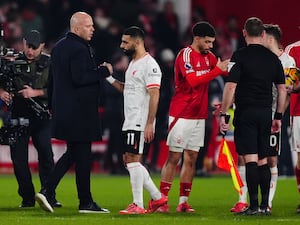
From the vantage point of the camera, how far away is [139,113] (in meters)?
15.4

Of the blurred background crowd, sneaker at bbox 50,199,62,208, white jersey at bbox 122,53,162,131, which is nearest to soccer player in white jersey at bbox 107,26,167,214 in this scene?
white jersey at bbox 122,53,162,131

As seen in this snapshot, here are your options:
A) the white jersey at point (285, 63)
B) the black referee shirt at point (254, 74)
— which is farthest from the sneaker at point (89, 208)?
the white jersey at point (285, 63)

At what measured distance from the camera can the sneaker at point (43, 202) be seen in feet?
50.0

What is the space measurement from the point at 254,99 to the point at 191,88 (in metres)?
1.19

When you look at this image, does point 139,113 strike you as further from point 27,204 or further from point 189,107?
point 27,204

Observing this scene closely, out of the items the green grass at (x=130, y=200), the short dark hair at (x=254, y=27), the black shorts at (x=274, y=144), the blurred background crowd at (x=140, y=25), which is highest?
the blurred background crowd at (x=140, y=25)

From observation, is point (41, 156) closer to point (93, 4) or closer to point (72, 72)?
point (72, 72)

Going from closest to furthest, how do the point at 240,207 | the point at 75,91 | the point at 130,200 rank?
1. the point at 75,91
2. the point at 240,207
3. the point at 130,200

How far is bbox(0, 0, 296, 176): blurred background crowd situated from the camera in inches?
1015

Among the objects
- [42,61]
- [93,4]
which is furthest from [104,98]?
[42,61]

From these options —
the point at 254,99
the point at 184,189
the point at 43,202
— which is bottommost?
the point at 43,202

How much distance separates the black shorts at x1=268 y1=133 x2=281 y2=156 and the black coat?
216 cm

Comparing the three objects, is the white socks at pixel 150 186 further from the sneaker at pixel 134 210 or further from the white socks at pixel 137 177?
the sneaker at pixel 134 210

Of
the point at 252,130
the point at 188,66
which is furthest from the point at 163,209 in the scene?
the point at 188,66
